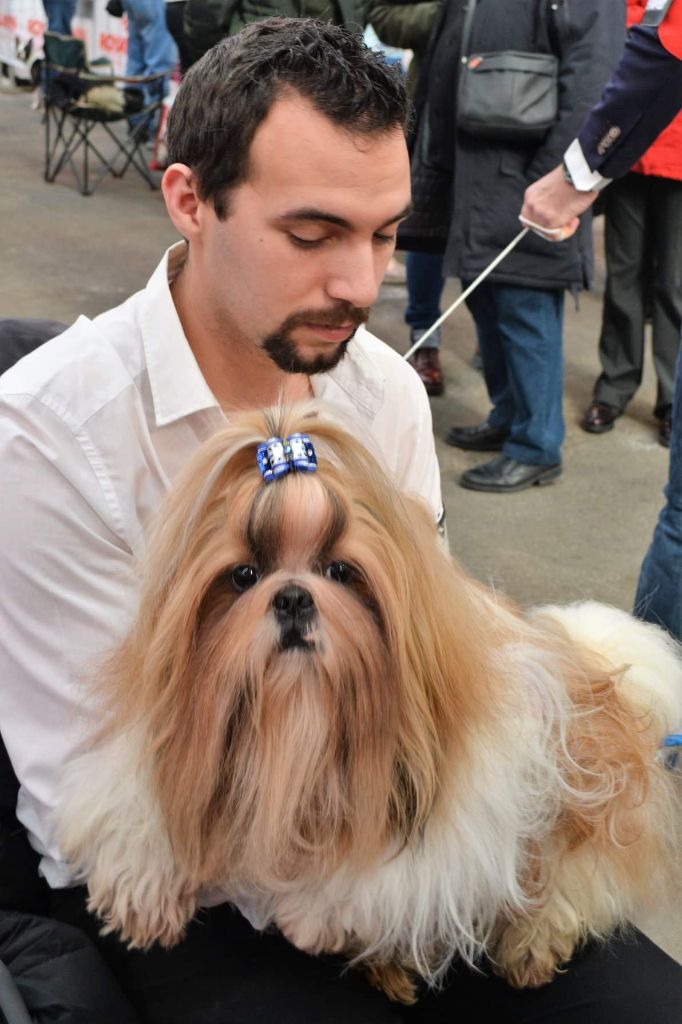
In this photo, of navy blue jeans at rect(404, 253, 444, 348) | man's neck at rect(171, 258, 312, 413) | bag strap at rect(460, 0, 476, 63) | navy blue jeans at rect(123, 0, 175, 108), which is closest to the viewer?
man's neck at rect(171, 258, 312, 413)

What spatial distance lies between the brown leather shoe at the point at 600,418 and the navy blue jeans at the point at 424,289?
77cm

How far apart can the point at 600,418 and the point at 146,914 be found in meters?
3.72

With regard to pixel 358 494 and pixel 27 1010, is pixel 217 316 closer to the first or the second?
pixel 358 494

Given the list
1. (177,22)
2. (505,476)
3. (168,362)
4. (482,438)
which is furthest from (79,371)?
(177,22)

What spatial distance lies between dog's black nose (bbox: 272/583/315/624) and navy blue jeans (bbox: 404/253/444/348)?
3838 millimetres

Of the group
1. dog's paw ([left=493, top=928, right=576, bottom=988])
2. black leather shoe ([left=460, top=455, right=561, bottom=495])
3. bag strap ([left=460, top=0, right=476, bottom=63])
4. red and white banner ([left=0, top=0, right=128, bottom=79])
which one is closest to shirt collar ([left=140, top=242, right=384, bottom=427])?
dog's paw ([left=493, top=928, right=576, bottom=988])

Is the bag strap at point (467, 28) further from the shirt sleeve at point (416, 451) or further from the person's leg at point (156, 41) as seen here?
the person's leg at point (156, 41)

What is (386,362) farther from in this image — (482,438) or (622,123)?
(482,438)

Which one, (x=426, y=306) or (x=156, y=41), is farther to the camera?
(x=156, y=41)

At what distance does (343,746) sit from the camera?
1.34 m

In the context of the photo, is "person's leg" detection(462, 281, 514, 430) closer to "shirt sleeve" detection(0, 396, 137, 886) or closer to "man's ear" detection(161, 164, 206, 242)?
"man's ear" detection(161, 164, 206, 242)

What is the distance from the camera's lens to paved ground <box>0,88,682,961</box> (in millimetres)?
3850

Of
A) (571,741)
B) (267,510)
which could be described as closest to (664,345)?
(571,741)

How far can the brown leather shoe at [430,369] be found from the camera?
197 inches
